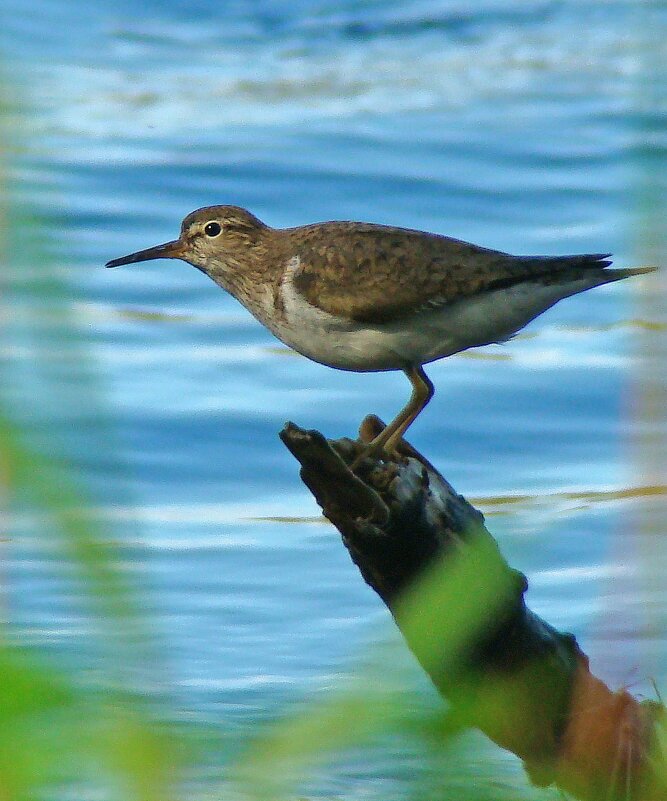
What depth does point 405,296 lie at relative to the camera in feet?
19.9

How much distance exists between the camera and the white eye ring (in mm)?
7109

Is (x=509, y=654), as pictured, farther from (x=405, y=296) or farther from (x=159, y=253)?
(x=159, y=253)

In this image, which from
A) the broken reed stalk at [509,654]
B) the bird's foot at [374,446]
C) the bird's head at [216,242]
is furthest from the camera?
the bird's head at [216,242]

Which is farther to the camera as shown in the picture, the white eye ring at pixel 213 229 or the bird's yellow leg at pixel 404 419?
the white eye ring at pixel 213 229

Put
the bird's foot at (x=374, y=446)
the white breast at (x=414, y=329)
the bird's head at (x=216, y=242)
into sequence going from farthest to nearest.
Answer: the bird's head at (x=216, y=242), the white breast at (x=414, y=329), the bird's foot at (x=374, y=446)

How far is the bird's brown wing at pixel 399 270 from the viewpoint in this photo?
602 cm

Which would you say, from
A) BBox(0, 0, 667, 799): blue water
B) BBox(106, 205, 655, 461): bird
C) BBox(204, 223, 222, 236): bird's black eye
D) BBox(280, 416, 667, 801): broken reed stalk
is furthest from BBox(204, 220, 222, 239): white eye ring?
BBox(280, 416, 667, 801): broken reed stalk

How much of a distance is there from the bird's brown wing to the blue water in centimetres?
74

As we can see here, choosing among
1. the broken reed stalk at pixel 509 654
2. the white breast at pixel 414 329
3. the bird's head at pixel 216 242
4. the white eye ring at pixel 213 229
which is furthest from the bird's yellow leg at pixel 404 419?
the white eye ring at pixel 213 229

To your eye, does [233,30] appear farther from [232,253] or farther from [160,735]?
[160,735]

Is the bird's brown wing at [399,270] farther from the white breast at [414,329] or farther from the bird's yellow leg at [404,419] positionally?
the bird's yellow leg at [404,419]

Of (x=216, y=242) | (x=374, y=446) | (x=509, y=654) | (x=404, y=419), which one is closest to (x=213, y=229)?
(x=216, y=242)

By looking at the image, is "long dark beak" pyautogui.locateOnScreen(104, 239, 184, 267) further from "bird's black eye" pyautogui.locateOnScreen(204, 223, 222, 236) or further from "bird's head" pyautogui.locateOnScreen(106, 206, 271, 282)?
"bird's black eye" pyautogui.locateOnScreen(204, 223, 222, 236)

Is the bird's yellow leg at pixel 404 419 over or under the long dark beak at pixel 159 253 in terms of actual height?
A: under
